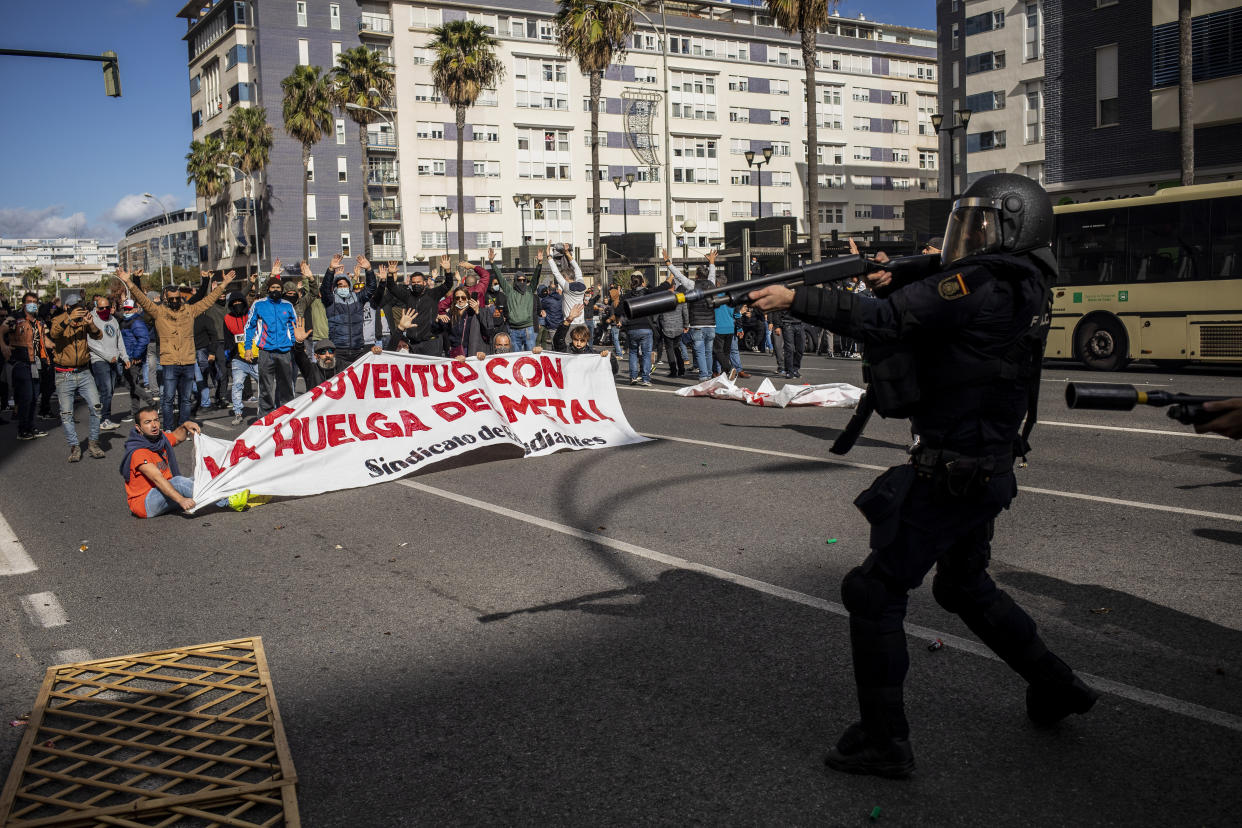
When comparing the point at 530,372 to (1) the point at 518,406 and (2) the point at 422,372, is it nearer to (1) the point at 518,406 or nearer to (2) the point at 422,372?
(1) the point at 518,406

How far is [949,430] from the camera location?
3496 mm

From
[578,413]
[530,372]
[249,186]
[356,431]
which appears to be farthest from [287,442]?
[249,186]

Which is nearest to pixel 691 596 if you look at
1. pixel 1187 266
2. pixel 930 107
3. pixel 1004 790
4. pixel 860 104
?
pixel 1004 790

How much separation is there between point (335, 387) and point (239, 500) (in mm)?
1715

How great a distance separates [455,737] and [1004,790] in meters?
1.95

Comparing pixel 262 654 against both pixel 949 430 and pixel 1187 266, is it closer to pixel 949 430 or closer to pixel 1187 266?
pixel 949 430

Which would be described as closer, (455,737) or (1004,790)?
(1004,790)

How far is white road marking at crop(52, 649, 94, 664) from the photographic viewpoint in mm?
5121

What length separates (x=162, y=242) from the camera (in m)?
131

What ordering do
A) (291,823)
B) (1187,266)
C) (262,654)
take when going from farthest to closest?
(1187,266)
(262,654)
(291,823)

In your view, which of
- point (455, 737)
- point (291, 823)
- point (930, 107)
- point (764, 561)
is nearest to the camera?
point (291, 823)

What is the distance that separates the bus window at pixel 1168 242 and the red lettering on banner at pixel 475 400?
13211mm

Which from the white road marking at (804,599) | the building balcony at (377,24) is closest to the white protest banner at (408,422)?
the white road marking at (804,599)

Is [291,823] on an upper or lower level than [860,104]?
lower
